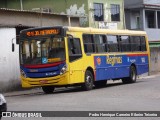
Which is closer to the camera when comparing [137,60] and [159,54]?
[137,60]

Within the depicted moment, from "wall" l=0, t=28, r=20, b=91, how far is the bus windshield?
3.62 meters

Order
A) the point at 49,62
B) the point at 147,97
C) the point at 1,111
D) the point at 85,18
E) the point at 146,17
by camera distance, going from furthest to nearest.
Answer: the point at 146,17 < the point at 85,18 < the point at 49,62 < the point at 147,97 < the point at 1,111

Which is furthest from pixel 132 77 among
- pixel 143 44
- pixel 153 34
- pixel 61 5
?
pixel 153 34

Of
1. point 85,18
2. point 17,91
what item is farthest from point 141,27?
point 17,91

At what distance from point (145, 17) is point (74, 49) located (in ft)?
100

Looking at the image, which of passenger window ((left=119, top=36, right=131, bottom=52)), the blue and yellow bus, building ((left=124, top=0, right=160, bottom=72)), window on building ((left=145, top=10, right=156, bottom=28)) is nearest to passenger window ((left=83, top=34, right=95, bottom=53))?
the blue and yellow bus

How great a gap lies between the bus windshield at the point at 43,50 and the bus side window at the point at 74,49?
0.43m

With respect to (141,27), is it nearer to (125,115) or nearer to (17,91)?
(17,91)

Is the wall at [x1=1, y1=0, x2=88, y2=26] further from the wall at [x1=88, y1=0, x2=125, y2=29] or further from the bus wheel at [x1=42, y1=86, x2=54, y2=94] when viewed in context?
the bus wheel at [x1=42, y1=86, x2=54, y2=94]

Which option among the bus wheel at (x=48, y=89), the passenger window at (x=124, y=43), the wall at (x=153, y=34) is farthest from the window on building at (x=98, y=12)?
the bus wheel at (x=48, y=89)

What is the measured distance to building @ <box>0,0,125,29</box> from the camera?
39.6 m

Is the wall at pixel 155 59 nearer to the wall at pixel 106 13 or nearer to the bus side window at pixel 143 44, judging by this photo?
the wall at pixel 106 13

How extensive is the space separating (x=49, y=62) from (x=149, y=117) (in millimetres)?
9877

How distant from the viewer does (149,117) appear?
1246 centimetres
